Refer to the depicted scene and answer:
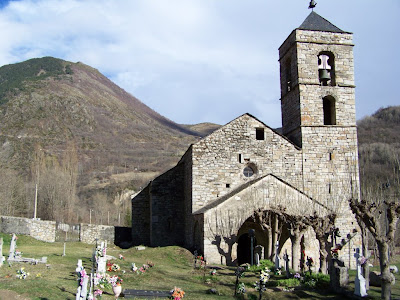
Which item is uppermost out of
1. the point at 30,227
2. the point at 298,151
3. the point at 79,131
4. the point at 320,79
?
the point at 79,131

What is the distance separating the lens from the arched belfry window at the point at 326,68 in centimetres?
2464

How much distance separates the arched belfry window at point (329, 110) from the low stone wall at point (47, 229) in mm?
16551

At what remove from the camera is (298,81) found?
24.8 m

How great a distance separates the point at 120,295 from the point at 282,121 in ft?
58.9

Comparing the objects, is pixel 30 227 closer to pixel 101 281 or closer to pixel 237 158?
pixel 237 158

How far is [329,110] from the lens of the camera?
25938mm

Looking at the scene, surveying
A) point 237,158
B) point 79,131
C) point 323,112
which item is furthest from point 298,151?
point 79,131

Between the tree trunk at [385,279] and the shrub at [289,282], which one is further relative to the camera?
the shrub at [289,282]

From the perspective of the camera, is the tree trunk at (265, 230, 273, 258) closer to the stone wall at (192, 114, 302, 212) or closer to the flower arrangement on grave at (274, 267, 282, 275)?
the flower arrangement on grave at (274, 267, 282, 275)

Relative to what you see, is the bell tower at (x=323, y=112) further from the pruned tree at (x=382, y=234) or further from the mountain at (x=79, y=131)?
the mountain at (x=79, y=131)

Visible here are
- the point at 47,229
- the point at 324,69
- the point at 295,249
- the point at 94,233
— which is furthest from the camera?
the point at 94,233

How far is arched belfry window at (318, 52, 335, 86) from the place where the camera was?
970 inches

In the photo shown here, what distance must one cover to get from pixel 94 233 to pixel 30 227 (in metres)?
5.05

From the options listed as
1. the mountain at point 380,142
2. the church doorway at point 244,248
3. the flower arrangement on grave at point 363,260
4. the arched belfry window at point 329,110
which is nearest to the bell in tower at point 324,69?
the arched belfry window at point 329,110
